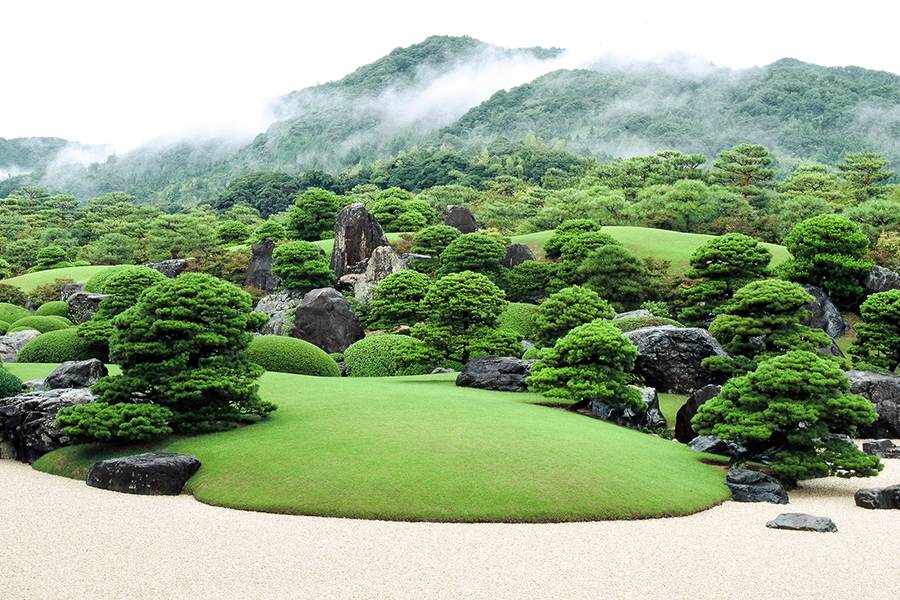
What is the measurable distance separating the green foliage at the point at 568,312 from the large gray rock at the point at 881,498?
10.3 meters

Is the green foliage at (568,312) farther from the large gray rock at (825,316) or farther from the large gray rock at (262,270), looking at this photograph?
the large gray rock at (262,270)

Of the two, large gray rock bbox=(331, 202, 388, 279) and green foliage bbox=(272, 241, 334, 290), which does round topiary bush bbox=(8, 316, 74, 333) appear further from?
large gray rock bbox=(331, 202, 388, 279)

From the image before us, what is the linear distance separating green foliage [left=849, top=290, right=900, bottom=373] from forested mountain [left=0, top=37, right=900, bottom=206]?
86070 mm

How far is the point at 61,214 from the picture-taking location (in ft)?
237

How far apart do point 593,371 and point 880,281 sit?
2214cm

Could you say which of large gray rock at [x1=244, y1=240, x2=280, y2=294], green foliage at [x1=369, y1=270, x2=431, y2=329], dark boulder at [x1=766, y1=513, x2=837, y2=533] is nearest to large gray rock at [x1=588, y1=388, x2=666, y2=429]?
dark boulder at [x1=766, y1=513, x2=837, y2=533]

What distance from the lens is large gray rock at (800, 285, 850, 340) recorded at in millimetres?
29453

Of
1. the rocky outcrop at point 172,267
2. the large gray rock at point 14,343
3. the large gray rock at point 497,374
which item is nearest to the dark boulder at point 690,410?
the large gray rock at point 497,374

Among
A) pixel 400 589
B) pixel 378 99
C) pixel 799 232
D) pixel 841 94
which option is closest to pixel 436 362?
pixel 400 589

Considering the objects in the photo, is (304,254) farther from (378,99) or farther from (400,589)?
(378,99)

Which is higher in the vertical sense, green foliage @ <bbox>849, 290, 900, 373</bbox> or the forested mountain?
the forested mountain

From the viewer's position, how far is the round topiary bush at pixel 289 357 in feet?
70.4

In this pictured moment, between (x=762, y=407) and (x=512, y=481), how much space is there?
A: 554 cm

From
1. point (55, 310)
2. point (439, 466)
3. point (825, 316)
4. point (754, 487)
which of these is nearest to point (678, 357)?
point (754, 487)
